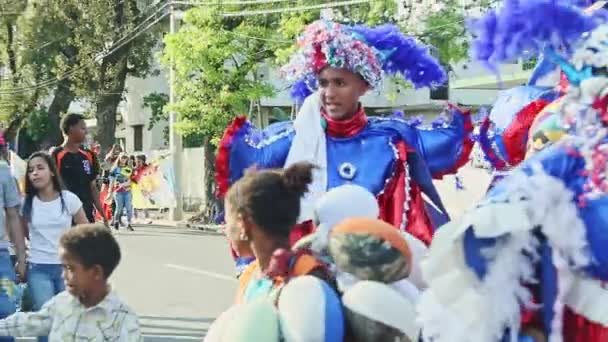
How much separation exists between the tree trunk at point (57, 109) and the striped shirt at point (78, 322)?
1305 inches

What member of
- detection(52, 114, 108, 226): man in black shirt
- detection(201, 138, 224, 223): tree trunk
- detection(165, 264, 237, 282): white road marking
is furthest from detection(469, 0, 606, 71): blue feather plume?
detection(201, 138, 224, 223): tree trunk

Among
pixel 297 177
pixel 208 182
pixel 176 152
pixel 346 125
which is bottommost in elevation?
pixel 208 182

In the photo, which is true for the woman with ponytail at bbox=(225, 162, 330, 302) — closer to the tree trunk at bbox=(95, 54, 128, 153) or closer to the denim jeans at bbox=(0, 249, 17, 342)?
the denim jeans at bbox=(0, 249, 17, 342)

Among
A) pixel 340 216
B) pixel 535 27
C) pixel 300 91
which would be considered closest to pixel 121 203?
pixel 300 91

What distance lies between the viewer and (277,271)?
9.57 feet

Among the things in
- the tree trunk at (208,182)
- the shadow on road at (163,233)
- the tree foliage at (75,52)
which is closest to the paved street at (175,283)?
the shadow on road at (163,233)

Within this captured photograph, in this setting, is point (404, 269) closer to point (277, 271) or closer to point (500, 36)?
point (277, 271)

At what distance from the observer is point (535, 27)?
2.64 m

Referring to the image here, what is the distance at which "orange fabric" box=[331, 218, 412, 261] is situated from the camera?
2.81 m

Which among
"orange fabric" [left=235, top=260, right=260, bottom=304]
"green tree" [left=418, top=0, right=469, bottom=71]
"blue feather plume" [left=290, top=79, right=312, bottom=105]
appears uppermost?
"green tree" [left=418, top=0, right=469, bottom=71]

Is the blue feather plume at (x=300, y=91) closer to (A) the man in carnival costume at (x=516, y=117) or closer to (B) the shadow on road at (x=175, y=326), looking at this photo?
(A) the man in carnival costume at (x=516, y=117)

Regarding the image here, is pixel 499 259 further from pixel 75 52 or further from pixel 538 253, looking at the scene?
pixel 75 52

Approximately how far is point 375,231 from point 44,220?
392cm

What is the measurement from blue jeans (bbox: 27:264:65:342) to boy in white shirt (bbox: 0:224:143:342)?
2114 millimetres
